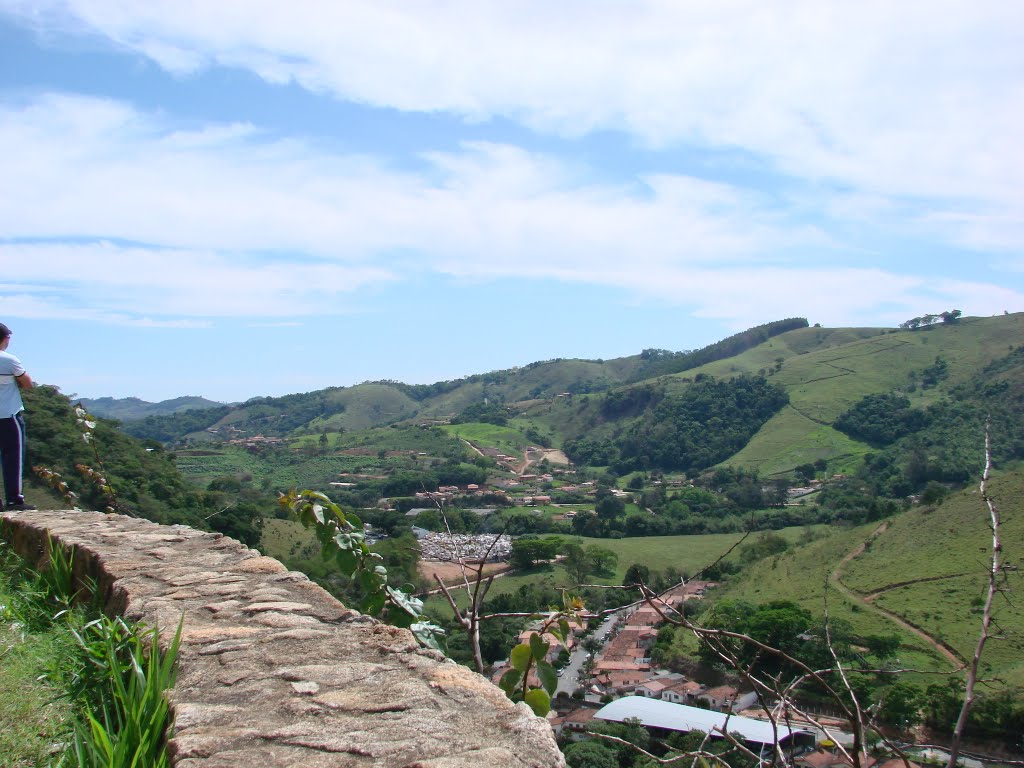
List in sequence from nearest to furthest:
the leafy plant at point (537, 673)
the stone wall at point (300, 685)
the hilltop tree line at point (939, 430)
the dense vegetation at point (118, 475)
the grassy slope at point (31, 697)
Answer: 1. the stone wall at point (300, 685)
2. the grassy slope at point (31, 697)
3. the leafy plant at point (537, 673)
4. the dense vegetation at point (118, 475)
5. the hilltop tree line at point (939, 430)

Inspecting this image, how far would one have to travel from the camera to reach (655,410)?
91.1 meters

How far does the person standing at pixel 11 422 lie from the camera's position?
552 centimetres

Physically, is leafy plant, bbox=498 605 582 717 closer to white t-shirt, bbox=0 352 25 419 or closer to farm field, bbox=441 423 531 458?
white t-shirt, bbox=0 352 25 419

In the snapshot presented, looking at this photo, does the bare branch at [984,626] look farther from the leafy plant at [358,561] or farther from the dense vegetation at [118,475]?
the dense vegetation at [118,475]

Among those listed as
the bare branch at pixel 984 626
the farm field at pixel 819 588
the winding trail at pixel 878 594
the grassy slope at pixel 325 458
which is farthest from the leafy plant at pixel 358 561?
the grassy slope at pixel 325 458

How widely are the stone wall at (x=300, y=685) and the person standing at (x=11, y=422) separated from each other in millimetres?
2741

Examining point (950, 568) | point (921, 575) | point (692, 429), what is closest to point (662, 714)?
point (921, 575)

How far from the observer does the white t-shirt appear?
17.9 feet

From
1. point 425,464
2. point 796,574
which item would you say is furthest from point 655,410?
point 796,574

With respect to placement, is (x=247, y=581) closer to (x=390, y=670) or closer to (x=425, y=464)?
(x=390, y=670)

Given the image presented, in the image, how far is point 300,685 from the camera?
217cm

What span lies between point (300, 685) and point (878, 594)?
29964mm

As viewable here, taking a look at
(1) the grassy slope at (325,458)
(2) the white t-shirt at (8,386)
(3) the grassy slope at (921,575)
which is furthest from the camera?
(1) the grassy slope at (325,458)

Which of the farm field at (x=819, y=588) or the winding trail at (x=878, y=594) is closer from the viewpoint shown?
the winding trail at (x=878, y=594)
